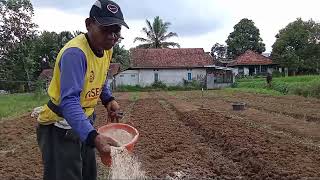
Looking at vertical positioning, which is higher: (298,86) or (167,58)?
(167,58)

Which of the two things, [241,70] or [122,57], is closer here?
[122,57]

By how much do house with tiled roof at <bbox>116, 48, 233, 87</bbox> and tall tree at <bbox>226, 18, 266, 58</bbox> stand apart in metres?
21.0

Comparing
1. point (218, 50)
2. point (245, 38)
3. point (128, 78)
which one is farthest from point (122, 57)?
point (218, 50)

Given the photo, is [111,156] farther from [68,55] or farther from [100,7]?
[100,7]

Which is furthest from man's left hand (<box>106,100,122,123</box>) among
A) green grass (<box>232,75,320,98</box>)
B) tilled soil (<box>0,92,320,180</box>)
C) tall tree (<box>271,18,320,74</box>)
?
tall tree (<box>271,18,320,74</box>)

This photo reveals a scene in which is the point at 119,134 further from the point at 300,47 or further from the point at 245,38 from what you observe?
the point at 245,38

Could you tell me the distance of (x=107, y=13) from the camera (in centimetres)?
261

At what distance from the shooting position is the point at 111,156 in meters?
2.46

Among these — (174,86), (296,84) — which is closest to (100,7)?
(296,84)

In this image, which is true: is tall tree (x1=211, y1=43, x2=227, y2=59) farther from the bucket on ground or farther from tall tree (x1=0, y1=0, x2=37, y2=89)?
the bucket on ground

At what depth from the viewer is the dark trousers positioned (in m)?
2.80

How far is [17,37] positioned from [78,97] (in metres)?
36.9

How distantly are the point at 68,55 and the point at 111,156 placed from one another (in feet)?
2.00

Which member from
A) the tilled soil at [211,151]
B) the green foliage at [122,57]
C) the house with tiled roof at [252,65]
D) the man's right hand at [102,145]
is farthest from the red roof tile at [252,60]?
the man's right hand at [102,145]
